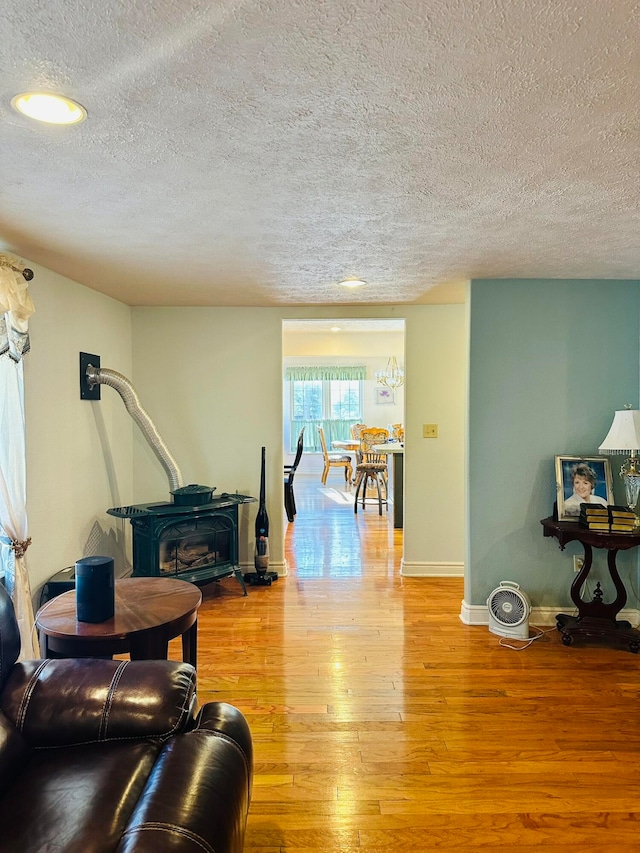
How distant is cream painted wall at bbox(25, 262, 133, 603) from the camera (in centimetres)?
302

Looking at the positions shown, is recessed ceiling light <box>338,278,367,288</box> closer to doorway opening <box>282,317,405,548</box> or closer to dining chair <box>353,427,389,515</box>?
dining chair <box>353,427,389,515</box>

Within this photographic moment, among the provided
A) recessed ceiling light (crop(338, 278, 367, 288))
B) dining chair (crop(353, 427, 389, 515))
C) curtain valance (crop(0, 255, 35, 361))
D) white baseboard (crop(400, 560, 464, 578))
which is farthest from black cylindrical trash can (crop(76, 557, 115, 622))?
dining chair (crop(353, 427, 389, 515))

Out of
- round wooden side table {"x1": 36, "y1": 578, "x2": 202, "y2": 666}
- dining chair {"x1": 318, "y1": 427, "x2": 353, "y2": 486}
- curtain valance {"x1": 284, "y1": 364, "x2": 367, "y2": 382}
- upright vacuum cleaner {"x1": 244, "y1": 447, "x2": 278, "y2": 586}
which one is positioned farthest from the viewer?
curtain valance {"x1": 284, "y1": 364, "x2": 367, "y2": 382}

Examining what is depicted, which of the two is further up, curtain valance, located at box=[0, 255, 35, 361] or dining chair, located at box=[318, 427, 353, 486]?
curtain valance, located at box=[0, 255, 35, 361]

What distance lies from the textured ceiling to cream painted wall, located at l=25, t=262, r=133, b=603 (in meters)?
0.58

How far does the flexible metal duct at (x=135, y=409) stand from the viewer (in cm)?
365

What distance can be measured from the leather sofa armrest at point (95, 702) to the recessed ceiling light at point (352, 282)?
2.53m

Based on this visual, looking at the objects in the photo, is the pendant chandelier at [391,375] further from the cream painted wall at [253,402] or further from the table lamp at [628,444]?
the table lamp at [628,444]

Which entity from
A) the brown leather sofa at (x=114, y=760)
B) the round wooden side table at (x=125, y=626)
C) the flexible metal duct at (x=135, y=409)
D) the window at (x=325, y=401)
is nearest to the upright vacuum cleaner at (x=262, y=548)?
the flexible metal duct at (x=135, y=409)

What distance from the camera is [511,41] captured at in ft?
3.76

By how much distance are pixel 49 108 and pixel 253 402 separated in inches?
126

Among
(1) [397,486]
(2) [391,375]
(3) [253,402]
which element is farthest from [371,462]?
(3) [253,402]

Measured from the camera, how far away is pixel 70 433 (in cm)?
341

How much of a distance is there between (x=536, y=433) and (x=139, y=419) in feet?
8.87
